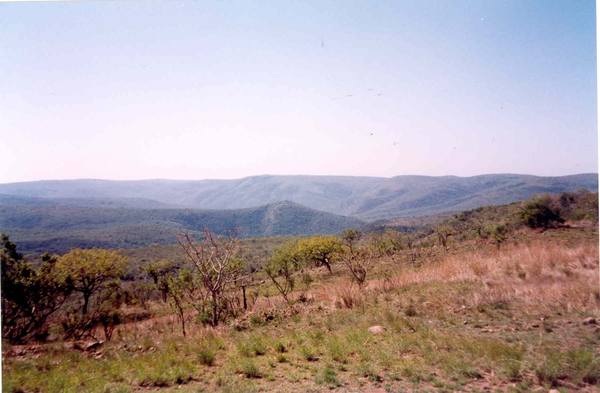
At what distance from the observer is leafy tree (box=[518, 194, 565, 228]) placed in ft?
74.3

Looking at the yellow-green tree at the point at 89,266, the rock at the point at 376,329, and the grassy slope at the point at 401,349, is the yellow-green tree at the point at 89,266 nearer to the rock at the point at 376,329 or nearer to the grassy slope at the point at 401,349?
the grassy slope at the point at 401,349

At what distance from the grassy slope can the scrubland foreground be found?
0.02m

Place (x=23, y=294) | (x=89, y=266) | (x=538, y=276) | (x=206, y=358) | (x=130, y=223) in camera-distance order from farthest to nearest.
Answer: (x=130, y=223), (x=89, y=266), (x=23, y=294), (x=538, y=276), (x=206, y=358)

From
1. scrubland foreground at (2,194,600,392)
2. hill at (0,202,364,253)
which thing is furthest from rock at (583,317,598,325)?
hill at (0,202,364,253)

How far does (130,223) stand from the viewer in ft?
441

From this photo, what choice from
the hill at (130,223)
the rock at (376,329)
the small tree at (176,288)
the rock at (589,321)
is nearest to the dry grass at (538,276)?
the rock at (589,321)

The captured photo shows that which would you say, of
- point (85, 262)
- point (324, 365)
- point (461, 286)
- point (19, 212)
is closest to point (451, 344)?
point (324, 365)

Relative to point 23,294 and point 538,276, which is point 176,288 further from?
point 538,276

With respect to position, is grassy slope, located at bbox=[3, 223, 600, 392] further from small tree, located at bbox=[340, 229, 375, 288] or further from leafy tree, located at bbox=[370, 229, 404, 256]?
leafy tree, located at bbox=[370, 229, 404, 256]

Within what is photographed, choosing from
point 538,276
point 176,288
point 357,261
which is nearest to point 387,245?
point 357,261

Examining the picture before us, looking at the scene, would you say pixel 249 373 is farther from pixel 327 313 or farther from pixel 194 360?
pixel 327 313

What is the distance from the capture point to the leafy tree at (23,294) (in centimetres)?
923

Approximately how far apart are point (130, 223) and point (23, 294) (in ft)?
475

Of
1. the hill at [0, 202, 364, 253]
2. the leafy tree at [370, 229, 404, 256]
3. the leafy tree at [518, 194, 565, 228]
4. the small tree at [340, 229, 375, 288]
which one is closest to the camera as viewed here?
the small tree at [340, 229, 375, 288]
